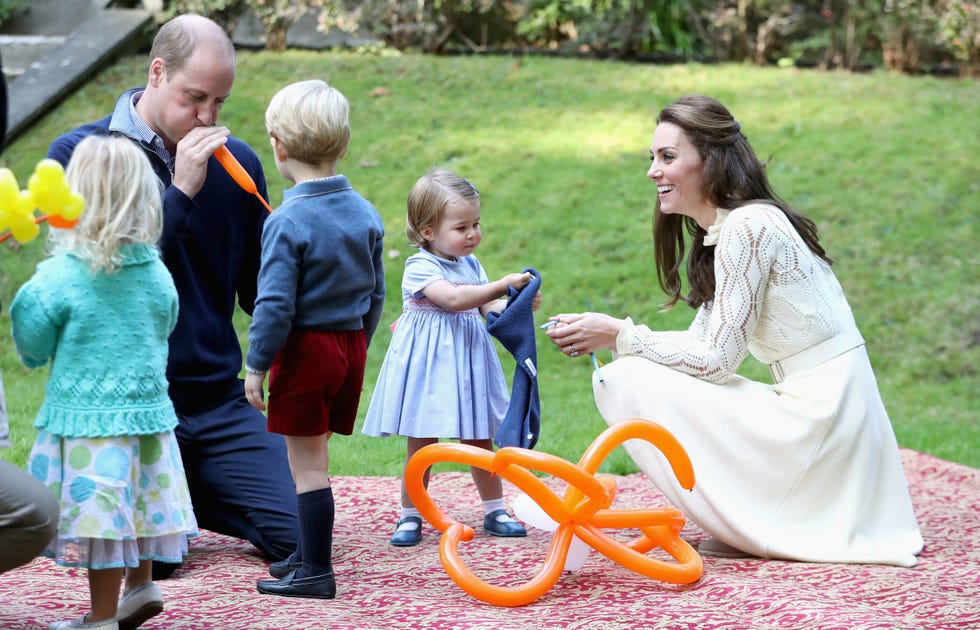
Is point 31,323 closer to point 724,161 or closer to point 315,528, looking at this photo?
point 315,528

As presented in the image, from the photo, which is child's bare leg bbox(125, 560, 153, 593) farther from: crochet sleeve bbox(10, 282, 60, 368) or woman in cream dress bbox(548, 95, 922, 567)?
woman in cream dress bbox(548, 95, 922, 567)

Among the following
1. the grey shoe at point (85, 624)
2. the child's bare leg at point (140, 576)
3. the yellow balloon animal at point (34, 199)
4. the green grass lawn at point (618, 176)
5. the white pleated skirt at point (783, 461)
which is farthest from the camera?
the green grass lawn at point (618, 176)

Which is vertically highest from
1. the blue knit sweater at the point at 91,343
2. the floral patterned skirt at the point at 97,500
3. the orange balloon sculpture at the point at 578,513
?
the blue knit sweater at the point at 91,343

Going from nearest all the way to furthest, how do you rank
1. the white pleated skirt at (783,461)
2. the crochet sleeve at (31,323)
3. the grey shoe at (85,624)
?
1. the crochet sleeve at (31,323)
2. the grey shoe at (85,624)
3. the white pleated skirt at (783,461)

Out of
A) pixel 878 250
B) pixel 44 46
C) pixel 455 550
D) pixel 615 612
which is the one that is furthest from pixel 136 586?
pixel 44 46

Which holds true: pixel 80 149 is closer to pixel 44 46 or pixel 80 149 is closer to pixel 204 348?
pixel 204 348

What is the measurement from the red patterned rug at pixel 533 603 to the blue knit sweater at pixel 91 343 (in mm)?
585

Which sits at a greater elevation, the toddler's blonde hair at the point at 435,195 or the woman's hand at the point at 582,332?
the toddler's blonde hair at the point at 435,195

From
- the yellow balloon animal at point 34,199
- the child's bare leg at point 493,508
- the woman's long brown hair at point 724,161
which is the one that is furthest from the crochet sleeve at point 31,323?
the woman's long brown hair at point 724,161

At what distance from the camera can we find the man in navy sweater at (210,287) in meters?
3.52

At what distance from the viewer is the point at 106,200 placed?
8.54ft

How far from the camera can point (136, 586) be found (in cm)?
281

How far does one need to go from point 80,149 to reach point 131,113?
105 centimetres

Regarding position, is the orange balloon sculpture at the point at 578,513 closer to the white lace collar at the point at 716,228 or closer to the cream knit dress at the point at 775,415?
the cream knit dress at the point at 775,415
